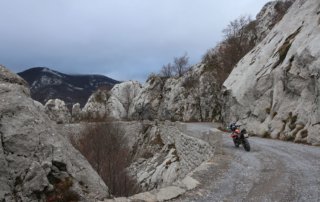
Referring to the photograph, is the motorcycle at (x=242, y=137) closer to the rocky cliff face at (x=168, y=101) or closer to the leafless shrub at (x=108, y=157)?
the leafless shrub at (x=108, y=157)

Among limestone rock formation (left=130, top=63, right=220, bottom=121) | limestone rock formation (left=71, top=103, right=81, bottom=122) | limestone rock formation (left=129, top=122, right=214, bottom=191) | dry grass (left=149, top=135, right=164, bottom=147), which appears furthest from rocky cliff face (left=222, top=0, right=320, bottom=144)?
limestone rock formation (left=71, top=103, right=81, bottom=122)

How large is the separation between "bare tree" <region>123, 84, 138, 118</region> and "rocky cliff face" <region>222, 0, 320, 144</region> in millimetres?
39778

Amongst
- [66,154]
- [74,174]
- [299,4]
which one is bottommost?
[74,174]

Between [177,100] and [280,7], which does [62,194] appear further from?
[280,7]

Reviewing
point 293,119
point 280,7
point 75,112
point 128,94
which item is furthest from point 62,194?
point 128,94

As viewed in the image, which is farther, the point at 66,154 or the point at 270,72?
the point at 270,72

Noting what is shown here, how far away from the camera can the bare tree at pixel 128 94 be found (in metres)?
57.5

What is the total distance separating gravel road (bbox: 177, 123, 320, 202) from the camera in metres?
4.32

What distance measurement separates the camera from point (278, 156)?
7.84 meters

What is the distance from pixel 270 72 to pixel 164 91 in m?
32.7

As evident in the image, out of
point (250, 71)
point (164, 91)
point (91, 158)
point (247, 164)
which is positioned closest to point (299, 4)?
point (250, 71)

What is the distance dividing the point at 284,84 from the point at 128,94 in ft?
160

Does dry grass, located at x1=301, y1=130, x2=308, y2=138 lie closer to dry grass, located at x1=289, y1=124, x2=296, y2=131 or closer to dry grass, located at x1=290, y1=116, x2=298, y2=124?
dry grass, located at x1=289, y1=124, x2=296, y2=131

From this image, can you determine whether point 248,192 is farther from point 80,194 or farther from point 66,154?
point 66,154
